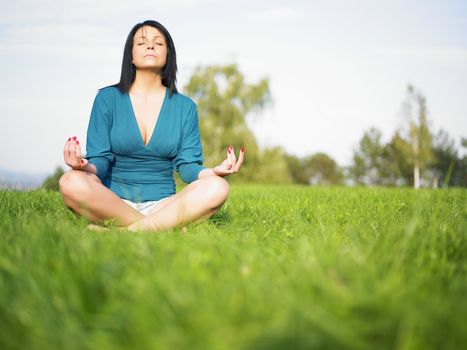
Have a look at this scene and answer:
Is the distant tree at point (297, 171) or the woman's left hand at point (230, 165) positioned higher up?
the woman's left hand at point (230, 165)

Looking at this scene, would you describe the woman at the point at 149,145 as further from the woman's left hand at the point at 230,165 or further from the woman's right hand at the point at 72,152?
the woman's right hand at the point at 72,152

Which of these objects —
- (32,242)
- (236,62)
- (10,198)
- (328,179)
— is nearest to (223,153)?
(236,62)

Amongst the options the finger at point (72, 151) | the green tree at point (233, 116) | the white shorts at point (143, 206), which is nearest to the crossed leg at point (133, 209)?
the finger at point (72, 151)

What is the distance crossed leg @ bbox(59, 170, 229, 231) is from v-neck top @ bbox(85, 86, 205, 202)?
41 centimetres

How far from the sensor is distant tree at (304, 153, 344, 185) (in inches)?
2513

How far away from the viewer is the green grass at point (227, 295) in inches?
53.7

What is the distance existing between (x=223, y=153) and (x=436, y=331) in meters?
26.0

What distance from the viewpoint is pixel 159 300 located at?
155cm

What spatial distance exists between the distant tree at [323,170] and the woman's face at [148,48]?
6028 centimetres

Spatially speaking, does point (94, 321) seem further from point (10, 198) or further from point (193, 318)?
point (10, 198)

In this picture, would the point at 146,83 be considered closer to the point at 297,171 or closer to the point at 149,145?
the point at 149,145

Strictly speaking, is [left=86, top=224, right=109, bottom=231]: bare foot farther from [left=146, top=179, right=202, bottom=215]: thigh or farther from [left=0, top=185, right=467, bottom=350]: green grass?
[left=0, top=185, right=467, bottom=350]: green grass

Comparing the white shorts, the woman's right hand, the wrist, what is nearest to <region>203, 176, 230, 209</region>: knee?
the wrist

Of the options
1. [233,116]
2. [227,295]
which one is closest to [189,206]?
[227,295]
